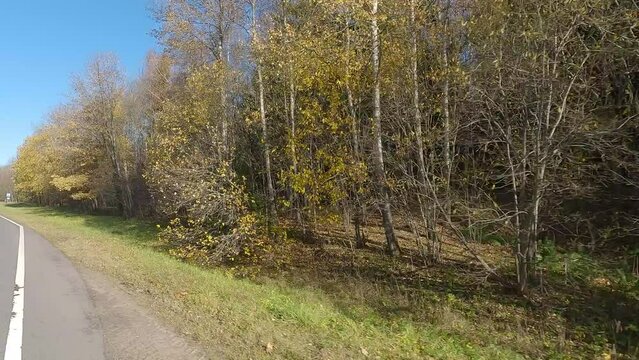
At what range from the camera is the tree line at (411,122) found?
897cm

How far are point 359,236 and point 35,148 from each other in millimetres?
55107

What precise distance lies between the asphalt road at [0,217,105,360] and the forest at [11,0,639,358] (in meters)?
5.28

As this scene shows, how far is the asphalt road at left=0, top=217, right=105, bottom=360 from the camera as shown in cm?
575

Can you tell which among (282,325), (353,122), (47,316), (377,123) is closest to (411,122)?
(377,123)

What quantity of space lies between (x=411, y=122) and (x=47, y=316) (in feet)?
29.5

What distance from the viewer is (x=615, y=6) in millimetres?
8516

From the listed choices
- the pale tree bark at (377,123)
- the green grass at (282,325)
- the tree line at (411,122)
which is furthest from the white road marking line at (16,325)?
the pale tree bark at (377,123)

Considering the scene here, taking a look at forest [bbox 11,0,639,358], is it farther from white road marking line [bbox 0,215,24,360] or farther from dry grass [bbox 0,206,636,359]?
white road marking line [bbox 0,215,24,360]

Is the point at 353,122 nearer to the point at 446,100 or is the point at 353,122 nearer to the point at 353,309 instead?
the point at 446,100

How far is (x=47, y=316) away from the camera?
7289 mm

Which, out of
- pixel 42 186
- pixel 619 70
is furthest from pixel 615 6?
pixel 42 186

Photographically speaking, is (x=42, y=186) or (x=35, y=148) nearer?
(x=42, y=186)

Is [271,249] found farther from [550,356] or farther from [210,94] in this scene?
[550,356]

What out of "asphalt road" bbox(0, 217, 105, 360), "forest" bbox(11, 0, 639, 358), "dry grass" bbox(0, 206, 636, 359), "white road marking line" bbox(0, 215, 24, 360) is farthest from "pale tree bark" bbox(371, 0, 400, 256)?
"white road marking line" bbox(0, 215, 24, 360)
